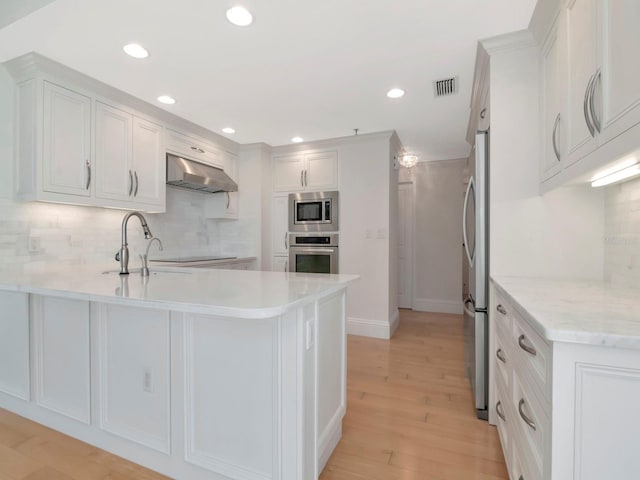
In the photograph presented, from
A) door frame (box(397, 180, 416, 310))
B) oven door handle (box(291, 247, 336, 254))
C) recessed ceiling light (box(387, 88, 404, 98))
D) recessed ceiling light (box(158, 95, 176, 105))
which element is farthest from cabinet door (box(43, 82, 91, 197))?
door frame (box(397, 180, 416, 310))

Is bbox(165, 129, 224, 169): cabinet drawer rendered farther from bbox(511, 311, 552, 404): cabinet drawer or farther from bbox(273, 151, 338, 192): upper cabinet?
bbox(511, 311, 552, 404): cabinet drawer

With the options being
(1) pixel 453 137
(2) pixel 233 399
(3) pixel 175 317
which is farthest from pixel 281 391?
(1) pixel 453 137

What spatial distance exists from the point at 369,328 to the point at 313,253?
1.22 meters

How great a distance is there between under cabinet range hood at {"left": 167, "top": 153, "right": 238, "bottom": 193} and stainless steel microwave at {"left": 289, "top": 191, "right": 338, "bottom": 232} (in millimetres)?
851

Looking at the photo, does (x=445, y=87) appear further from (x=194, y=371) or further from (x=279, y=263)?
(x=279, y=263)

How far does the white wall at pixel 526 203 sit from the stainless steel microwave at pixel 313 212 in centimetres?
229

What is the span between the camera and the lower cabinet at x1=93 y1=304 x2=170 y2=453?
148 cm

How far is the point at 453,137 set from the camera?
3947 mm

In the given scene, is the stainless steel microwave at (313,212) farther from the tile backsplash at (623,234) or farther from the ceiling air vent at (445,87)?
the tile backsplash at (623,234)

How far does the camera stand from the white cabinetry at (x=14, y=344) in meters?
1.91

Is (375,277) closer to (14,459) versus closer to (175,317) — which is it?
(175,317)

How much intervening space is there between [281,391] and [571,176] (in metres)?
1.63

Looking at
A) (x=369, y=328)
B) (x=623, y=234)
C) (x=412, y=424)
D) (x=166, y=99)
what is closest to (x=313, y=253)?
(x=369, y=328)

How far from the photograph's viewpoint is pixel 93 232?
2912 millimetres
